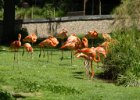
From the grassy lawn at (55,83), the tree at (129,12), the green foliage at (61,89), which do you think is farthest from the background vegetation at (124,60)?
the tree at (129,12)

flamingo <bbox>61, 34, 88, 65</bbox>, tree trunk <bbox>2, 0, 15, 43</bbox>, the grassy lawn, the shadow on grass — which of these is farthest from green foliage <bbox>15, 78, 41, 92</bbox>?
tree trunk <bbox>2, 0, 15, 43</bbox>

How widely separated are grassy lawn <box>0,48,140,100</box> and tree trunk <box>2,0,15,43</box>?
9.96m

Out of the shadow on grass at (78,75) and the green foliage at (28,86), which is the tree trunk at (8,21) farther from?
the green foliage at (28,86)

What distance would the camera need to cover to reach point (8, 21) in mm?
27047

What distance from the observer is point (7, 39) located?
2694cm

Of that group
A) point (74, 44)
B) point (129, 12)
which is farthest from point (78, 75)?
point (129, 12)

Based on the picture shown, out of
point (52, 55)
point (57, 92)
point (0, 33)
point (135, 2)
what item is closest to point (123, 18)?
point (135, 2)

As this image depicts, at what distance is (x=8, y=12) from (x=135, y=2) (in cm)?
708

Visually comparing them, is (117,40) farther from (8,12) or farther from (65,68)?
(8,12)

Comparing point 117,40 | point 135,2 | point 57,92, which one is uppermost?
point 135,2

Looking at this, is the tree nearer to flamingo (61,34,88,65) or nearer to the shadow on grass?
flamingo (61,34,88,65)

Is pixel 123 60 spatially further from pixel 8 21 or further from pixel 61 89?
pixel 8 21

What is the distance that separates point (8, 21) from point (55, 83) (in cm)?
1475

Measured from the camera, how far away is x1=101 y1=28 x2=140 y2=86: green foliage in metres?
13.2
